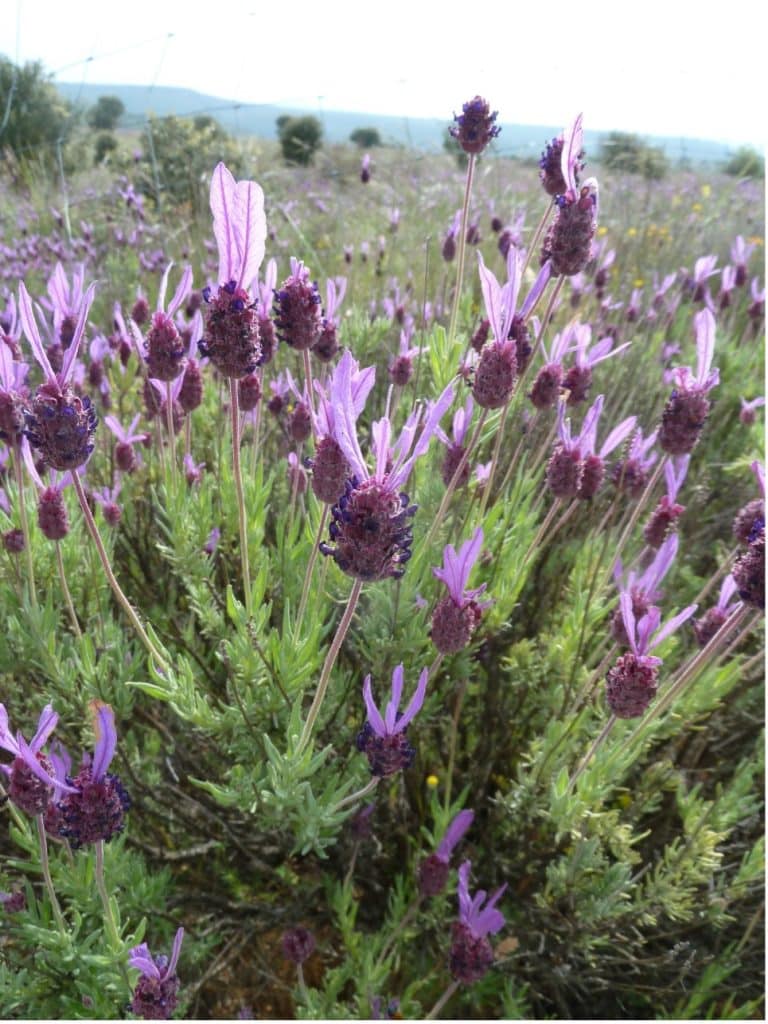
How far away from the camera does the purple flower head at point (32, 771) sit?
86 centimetres

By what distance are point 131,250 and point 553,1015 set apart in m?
4.03

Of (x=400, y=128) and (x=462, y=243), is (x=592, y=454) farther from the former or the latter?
(x=400, y=128)

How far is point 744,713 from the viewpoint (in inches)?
69.1

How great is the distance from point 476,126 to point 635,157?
627 centimetres

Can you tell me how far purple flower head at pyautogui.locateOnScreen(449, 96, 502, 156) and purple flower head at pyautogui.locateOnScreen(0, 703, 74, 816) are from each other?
1.18 m

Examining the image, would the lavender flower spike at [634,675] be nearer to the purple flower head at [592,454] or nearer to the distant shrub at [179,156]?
the purple flower head at [592,454]

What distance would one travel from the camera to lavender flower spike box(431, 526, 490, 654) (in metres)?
1.00

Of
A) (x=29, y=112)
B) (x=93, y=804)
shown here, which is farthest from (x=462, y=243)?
(x=29, y=112)

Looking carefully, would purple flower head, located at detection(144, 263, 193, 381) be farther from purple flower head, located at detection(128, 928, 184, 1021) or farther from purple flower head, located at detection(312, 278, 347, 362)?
purple flower head, located at detection(128, 928, 184, 1021)

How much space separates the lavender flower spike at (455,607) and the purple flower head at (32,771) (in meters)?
0.48

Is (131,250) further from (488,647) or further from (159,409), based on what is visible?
(488,647)

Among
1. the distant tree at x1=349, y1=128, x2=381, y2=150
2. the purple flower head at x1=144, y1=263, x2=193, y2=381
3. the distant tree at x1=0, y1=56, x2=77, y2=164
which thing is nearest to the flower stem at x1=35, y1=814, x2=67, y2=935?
the purple flower head at x1=144, y1=263, x2=193, y2=381

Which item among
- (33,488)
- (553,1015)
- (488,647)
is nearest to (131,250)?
(33,488)

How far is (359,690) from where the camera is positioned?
1.49 m
